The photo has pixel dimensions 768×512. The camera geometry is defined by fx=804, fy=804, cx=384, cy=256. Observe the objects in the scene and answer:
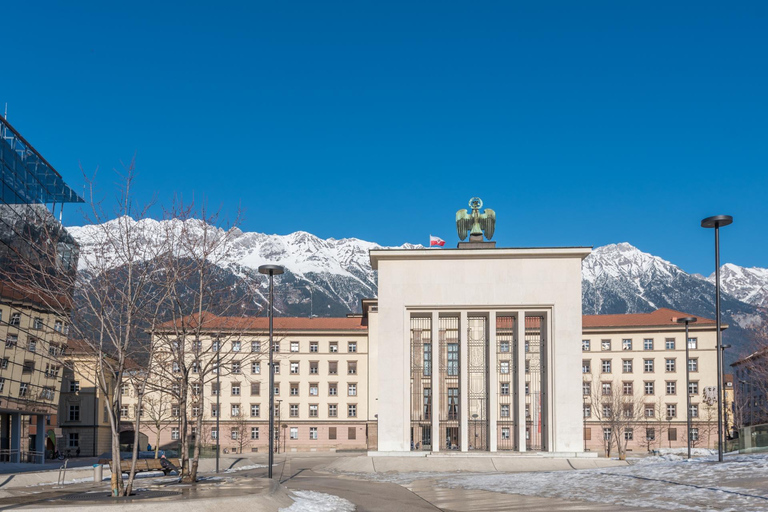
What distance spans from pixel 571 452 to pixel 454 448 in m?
7.46

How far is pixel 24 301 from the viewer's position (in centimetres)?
4884

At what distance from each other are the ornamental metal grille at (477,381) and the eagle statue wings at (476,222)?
6273mm

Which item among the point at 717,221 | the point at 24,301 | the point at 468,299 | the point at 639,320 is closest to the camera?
the point at 717,221

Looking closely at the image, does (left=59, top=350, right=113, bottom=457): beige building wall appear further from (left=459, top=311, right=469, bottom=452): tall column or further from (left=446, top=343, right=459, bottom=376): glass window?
(left=459, top=311, right=469, bottom=452): tall column

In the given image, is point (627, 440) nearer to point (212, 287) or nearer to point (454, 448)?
point (454, 448)

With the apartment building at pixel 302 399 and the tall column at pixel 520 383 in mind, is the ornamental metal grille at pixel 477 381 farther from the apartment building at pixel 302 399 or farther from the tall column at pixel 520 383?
the apartment building at pixel 302 399

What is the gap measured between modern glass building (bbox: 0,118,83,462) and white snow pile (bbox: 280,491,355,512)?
23282mm

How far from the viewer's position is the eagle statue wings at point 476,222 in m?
55.6

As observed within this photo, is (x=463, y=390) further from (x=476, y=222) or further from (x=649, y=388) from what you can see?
(x=649, y=388)

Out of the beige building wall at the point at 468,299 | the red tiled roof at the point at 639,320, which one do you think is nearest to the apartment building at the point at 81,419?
the beige building wall at the point at 468,299

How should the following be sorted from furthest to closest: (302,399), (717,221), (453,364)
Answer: (302,399) < (453,364) < (717,221)

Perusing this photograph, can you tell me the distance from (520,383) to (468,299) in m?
6.07

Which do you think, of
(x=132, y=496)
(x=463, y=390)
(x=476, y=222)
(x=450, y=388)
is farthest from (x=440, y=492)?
(x=450, y=388)

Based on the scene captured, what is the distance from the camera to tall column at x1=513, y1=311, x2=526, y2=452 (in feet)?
161
